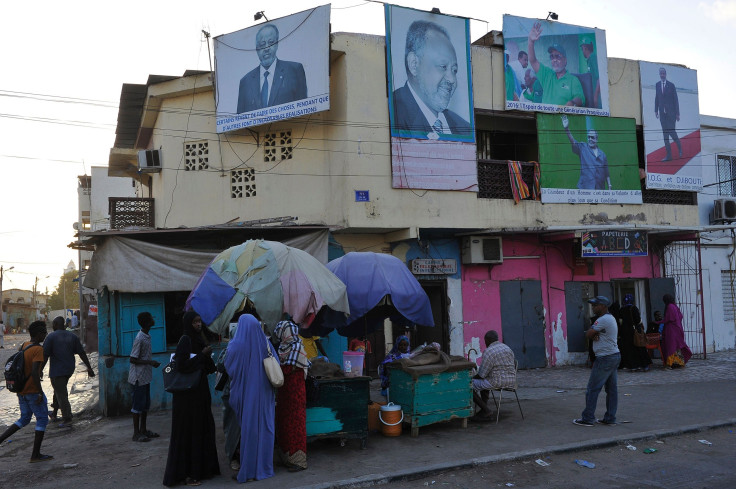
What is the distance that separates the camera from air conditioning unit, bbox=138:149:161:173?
14.3 m

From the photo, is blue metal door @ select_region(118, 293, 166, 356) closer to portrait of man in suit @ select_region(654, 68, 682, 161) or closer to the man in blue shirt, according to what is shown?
the man in blue shirt

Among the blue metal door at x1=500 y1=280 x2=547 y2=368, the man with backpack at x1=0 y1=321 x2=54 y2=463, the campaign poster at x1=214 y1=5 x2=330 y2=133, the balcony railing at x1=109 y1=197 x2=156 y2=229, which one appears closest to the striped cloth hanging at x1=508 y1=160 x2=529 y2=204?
the blue metal door at x1=500 y1=280 x2=547 y2=368

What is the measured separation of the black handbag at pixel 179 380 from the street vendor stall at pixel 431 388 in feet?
9.45

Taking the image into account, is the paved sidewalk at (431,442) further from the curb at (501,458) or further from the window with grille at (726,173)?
the window with grille at (726,173)

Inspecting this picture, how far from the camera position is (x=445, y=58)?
45.8 ft

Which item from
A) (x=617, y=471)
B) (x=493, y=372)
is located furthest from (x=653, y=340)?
(x=617, y=471)

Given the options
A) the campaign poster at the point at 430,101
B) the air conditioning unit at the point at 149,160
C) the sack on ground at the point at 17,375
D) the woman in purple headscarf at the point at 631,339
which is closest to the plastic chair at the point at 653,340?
the woman in purple headscarf at the point at 631,339

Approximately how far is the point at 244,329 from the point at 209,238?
5884 mm

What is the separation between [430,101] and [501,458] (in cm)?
886

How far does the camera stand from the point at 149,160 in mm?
14406

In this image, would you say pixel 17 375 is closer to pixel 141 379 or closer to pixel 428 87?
pixel 141 379

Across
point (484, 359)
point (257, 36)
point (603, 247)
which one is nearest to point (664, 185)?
point (603, 247)

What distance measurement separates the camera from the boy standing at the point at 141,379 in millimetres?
8422

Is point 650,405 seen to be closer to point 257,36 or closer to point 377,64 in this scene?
point 377,64
